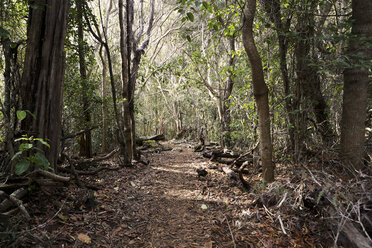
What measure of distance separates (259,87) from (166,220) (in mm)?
3112

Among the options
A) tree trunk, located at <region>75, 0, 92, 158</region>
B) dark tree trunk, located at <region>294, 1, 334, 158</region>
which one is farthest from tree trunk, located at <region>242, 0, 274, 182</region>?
tree trunk, located at <region>75, 0, 92, 158</region>

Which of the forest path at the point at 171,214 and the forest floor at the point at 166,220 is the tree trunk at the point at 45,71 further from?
the forest path at the point at 171,214

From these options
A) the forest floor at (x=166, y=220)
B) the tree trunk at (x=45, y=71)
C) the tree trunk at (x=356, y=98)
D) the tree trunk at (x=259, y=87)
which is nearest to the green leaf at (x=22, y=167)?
the forest floor at (x=166, y=220)

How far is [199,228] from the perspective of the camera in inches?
130

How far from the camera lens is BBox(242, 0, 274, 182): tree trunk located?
4.05 meters

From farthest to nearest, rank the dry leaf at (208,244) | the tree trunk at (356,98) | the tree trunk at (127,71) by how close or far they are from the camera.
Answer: the tree trunk at (127,71) → the tree trunk at (356,98) → the dry leaf at (208,244)

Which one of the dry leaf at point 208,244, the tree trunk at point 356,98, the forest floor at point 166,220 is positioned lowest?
the dry leaf at point 208,244

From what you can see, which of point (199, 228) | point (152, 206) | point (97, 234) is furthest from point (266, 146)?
point (97, 234)

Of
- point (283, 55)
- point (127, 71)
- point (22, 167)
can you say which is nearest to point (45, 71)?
point (22, 167)

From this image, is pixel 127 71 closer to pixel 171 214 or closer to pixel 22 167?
pixel 171 214

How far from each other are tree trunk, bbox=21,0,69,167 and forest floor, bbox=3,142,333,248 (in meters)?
1.11

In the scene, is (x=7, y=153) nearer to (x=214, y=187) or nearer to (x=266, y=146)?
(x=214, y=187)

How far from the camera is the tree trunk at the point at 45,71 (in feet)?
11.0

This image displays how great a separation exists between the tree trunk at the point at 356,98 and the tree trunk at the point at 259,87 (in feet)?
4.43
